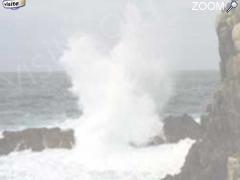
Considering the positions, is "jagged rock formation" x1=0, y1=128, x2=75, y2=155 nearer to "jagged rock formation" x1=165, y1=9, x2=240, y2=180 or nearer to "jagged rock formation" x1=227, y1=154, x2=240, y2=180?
"jagged rock formation" x1=165, y1=9, x2=240, y2=180

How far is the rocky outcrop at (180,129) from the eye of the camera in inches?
1416

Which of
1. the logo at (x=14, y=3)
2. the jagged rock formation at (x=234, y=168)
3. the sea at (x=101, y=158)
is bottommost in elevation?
the sea at (x=101, y=158)

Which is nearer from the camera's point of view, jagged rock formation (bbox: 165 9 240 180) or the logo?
the logo

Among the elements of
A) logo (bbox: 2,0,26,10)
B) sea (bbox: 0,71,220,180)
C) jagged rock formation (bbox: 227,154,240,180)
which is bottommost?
sea (bbox: 0,71,220,180)

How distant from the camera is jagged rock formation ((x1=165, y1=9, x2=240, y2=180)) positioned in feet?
83.7

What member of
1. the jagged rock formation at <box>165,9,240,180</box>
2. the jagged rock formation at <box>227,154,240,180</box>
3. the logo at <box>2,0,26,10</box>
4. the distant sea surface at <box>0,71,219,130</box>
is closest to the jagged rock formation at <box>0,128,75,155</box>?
the jagged rock formation at <box>165,9,240,180</box>

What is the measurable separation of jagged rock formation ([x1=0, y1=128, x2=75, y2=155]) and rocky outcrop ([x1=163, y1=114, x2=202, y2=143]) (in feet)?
20.8

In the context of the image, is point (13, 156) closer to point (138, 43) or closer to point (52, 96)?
point (138, 43)

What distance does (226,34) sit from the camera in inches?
1112

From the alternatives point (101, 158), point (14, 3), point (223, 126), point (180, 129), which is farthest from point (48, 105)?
point (14, 3)

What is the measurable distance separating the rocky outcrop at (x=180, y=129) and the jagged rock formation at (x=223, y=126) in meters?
7.93

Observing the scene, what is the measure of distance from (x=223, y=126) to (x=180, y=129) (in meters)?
10.3

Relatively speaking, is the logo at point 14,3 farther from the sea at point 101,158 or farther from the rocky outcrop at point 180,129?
the rocky outcrop at point 180,129

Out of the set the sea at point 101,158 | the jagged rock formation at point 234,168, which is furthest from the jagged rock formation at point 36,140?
the jagged rock formation at point 234,168
